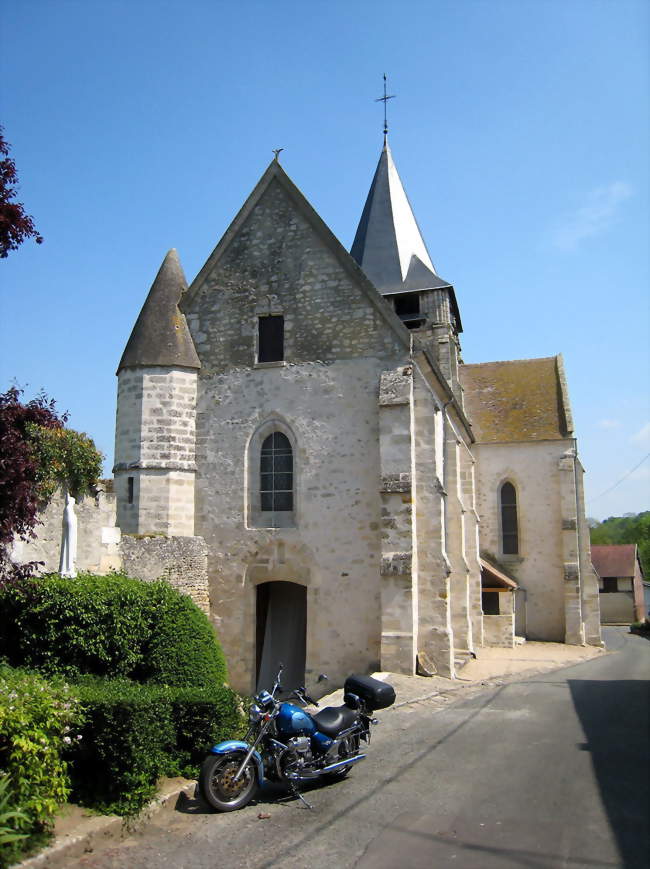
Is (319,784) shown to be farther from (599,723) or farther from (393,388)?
(393,388)

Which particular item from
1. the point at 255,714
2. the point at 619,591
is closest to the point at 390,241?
the point at 255,714

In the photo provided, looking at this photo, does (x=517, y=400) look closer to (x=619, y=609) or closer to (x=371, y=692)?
(x=371, y=692)

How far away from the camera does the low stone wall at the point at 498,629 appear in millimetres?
24312

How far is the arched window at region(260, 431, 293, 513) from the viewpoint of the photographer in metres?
15.6

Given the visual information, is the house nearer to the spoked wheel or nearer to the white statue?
the white statue

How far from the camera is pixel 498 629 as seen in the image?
24.5 m

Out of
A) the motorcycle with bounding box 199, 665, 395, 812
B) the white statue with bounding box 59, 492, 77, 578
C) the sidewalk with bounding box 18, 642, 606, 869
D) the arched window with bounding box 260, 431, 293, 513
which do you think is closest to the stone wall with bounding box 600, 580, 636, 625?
the sidewalk with bounding box 18, 642, 606, 869

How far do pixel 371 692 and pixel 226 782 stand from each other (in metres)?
2.35

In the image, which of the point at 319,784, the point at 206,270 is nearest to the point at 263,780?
the point at 319,784

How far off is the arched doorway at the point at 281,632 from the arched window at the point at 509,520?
1446 cm

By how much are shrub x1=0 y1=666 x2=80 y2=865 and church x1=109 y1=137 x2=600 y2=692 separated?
759 cm

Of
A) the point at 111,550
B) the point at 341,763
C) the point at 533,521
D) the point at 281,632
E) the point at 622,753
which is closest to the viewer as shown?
the point at 341,763

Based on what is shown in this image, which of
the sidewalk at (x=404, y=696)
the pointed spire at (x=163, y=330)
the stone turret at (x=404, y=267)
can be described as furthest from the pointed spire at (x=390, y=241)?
the sidewalk at (x=404, y=696)

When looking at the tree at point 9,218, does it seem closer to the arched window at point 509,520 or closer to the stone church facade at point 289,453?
the stone church facade at point 289,453
